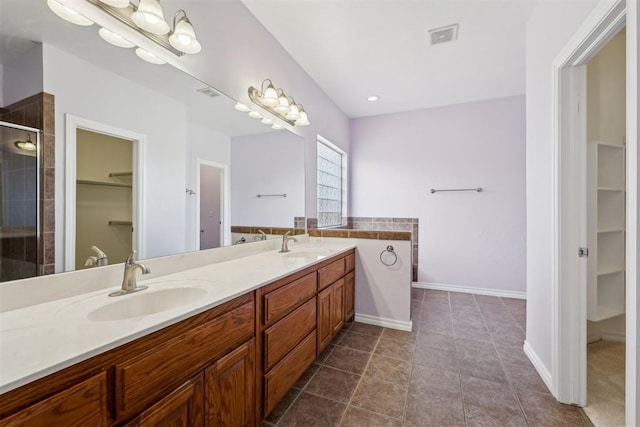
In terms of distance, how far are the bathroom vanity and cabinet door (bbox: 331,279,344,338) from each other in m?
0.26

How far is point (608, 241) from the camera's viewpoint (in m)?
2.12

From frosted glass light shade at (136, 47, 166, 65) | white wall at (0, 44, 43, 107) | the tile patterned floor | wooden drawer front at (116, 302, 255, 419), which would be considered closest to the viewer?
wooden drawer front at (116, 302, 255, 419)

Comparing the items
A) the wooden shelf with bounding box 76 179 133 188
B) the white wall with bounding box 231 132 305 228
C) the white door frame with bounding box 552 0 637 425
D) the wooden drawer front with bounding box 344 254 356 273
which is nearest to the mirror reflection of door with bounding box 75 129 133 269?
the wooden shelf with bounding box 76 179 133 188

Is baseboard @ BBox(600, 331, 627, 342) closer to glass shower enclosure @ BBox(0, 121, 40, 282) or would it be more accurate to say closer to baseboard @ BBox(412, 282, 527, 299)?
baseboard @ BBox(412, 282, 527, 299)

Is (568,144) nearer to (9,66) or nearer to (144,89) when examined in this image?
(144,89)

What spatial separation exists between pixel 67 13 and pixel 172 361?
1328 millimetres

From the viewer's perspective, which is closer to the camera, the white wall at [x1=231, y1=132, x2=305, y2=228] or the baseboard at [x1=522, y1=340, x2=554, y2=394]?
the baseboard at [x1=522, y1=340, x2=554, y2=394]

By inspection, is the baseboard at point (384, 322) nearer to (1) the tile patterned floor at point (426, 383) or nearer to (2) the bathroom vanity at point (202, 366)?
(1) the tile patterned floor at point (426, 383)

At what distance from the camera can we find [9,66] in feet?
2.81

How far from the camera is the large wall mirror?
89cm

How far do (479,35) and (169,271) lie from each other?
2821 mm

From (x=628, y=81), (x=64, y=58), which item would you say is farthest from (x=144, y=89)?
(x=628, y=81)

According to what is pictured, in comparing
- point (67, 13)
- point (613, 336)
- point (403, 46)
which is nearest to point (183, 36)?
point (67, 13)

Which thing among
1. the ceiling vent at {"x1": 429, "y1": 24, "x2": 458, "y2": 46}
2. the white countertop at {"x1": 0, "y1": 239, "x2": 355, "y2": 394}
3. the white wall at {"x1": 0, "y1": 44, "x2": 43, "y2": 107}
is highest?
the ceiling vent at {"x1": 429, "y1": 24, "x2": 458, "y2": 46}
